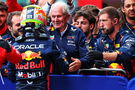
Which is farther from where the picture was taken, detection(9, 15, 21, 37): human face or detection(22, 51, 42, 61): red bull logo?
detection(9, 15, 21, 37): human face

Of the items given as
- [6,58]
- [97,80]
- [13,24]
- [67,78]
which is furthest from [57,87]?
[13,24]

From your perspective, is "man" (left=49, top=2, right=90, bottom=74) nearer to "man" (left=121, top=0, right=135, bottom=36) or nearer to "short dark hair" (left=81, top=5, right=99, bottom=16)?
"man" (left=121, top=0, right=135, bottom=36)

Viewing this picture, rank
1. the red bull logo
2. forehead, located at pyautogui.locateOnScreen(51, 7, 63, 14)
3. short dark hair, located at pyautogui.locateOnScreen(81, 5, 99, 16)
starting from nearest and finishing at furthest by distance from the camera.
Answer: the red bull logo, forehead, located at pyautogui.locateOnScreen(51, 7, 63, 14), short dark hair, located at pyautogui.locateOnScreen(81, 5, 99, 16)

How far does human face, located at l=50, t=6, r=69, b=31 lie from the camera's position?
5.33 meters

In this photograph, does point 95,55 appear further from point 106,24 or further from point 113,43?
point 106,24

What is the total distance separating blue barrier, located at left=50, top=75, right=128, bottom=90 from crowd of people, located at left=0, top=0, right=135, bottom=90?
129 millimetres

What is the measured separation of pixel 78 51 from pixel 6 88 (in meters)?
1.22

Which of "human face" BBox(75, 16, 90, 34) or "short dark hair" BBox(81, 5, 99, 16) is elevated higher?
"short dark hair" BBox(81, 5, 99, 16)

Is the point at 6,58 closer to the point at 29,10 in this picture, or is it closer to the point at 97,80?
the point at 29,10

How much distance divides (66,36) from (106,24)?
71 centimetres

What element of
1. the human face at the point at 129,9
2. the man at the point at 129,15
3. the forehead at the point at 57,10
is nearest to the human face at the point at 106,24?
the man at the point at 129,15

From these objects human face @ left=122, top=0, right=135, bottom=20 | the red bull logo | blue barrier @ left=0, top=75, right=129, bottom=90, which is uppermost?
human face @ left=122, top=0, right=135, bottom=20

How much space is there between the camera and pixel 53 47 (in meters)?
4.24

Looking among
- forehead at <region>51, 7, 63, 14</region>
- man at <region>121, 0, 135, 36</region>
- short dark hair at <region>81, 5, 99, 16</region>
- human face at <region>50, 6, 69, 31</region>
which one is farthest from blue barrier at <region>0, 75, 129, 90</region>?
short dark hair at <region>81, 5, 99, 16</region>
